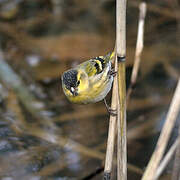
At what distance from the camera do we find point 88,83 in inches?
144

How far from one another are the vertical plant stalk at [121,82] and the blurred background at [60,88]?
4.41ft

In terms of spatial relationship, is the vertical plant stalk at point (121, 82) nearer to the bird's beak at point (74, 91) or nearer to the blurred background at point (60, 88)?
the bird's beak at point (74, 91)

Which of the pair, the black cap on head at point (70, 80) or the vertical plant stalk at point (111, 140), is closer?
the vertical plant stalk at point (111, 140)

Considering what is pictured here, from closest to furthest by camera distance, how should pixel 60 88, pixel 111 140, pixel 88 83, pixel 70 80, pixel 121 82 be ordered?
pixel 121 82, pixel 111 140, pixel 70 80, pixel 88 83, pixel 60 88

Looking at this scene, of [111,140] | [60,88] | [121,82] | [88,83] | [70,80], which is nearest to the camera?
[121,82]

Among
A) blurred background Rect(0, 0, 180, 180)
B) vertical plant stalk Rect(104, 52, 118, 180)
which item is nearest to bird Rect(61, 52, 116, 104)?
vertical plant stalk Rect(104, 52, 118, 180)

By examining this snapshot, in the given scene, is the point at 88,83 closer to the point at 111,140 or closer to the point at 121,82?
the point at 111,140

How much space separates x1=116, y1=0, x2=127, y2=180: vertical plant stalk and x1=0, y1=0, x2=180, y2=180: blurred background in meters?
1.34

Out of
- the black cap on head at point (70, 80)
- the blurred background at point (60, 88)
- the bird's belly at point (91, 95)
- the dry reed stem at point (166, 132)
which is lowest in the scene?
the dry reed stem at point (166, 132)

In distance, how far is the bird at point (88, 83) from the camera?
3.54 meters

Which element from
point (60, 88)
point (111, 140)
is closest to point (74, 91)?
point (111, 140)

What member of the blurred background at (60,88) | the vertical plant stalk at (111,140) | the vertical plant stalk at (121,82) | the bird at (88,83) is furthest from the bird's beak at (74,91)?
the blurred background at (60,88)

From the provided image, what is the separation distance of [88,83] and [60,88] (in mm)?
2364

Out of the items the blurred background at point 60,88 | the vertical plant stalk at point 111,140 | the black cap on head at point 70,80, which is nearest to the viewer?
the vertical plant stalk at point 111,140
